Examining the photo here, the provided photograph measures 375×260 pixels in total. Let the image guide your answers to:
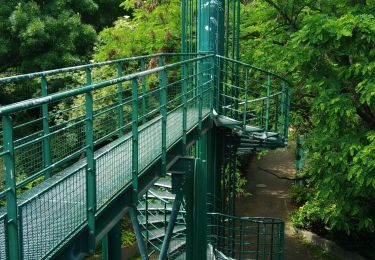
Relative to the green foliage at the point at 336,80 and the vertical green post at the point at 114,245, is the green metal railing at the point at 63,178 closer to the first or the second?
the vertical green post at the point at 114,245

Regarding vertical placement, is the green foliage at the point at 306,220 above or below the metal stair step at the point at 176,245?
below

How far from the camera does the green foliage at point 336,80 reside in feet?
26.8

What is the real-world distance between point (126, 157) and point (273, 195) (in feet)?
44.4

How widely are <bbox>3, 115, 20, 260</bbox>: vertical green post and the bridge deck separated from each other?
173 mm

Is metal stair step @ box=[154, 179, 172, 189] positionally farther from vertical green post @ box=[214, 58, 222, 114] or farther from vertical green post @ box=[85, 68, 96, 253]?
vertical green post @ box=[85, 68, 96, 253]

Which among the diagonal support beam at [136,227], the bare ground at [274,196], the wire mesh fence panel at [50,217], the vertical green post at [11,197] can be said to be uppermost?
the vertical green post at [11,197]

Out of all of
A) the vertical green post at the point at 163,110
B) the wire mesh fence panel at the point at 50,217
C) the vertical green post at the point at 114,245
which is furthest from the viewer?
the vertical green post at the point at 114,245

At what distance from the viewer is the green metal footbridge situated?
3469mm

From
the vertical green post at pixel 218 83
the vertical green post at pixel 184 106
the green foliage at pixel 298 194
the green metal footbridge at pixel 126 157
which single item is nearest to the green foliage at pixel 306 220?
the green foliage at pixel 298 194

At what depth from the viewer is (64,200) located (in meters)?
3.92

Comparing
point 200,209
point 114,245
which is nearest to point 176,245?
point 200,209

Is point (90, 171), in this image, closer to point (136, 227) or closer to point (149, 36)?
point (136, 227)

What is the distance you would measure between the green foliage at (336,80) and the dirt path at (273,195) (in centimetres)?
331

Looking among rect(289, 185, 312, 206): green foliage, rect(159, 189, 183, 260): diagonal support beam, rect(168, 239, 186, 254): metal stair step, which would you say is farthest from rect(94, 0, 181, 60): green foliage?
rect(289, 185, 312, 206): green foliage
